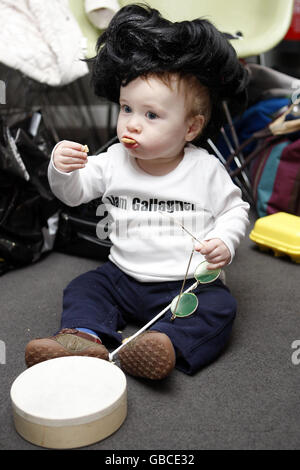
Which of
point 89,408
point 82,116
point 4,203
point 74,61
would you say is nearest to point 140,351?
point 89,408

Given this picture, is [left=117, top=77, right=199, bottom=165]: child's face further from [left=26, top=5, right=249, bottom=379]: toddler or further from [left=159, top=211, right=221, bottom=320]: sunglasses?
[left=159, top=211, right=221, bottom=320]: sunglasses

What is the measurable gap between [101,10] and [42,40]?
1.03 ft

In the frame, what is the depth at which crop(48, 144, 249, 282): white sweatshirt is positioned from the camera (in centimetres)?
98

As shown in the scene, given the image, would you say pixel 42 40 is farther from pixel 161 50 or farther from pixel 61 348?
pixel 61 348

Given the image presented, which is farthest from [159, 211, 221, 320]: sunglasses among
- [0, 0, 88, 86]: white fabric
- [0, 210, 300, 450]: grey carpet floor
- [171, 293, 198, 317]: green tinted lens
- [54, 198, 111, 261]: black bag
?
[0, 0, 88, 86]: white fabric

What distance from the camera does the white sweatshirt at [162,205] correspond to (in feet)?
3.22

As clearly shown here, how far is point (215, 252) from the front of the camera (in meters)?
0.89

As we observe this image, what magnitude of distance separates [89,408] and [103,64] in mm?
623

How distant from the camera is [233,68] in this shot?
0.97 metres

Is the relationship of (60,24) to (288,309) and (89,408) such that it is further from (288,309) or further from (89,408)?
(89,408)

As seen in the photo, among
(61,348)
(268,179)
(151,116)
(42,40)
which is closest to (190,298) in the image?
(61,348)

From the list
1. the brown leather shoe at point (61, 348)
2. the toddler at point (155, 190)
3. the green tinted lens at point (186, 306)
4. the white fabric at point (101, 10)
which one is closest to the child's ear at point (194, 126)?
the toddler at point (155, 190)

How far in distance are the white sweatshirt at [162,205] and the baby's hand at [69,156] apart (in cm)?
4

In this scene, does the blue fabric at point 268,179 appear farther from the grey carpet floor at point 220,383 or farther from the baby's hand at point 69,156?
the baby's hand at point 69,156
